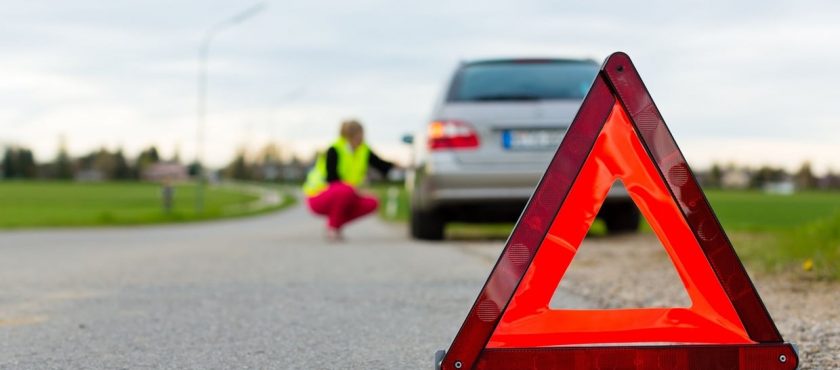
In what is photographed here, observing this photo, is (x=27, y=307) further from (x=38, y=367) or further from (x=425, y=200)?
(x=425, y=200)

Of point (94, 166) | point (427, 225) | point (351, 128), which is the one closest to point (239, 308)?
point (427, 225)

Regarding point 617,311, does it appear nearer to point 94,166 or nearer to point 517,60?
point 517,60

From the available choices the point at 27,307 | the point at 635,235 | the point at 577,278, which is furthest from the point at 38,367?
the point at 635,235

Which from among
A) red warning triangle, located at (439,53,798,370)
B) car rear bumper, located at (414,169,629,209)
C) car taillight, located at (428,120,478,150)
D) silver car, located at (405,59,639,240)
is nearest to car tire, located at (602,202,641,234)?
silver car, located at (405,59,639,240)

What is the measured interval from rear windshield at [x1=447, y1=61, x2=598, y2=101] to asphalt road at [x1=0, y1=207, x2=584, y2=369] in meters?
1.47

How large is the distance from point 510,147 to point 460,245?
131cm

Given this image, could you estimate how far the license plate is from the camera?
30.2 feet

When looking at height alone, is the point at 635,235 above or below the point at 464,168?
below

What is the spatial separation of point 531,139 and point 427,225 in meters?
1.81

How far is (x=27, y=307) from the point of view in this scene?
5.45 m

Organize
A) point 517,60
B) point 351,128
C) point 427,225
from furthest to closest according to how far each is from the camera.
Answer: point 351,128 → point 427,225 → point 517,60

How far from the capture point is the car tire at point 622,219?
1077cm

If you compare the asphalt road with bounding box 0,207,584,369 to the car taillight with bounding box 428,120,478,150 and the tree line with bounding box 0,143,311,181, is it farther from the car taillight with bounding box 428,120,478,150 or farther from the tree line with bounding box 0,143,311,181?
the tree line with bounding box 0,143,311,181

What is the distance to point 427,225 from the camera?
10523 millimetres
